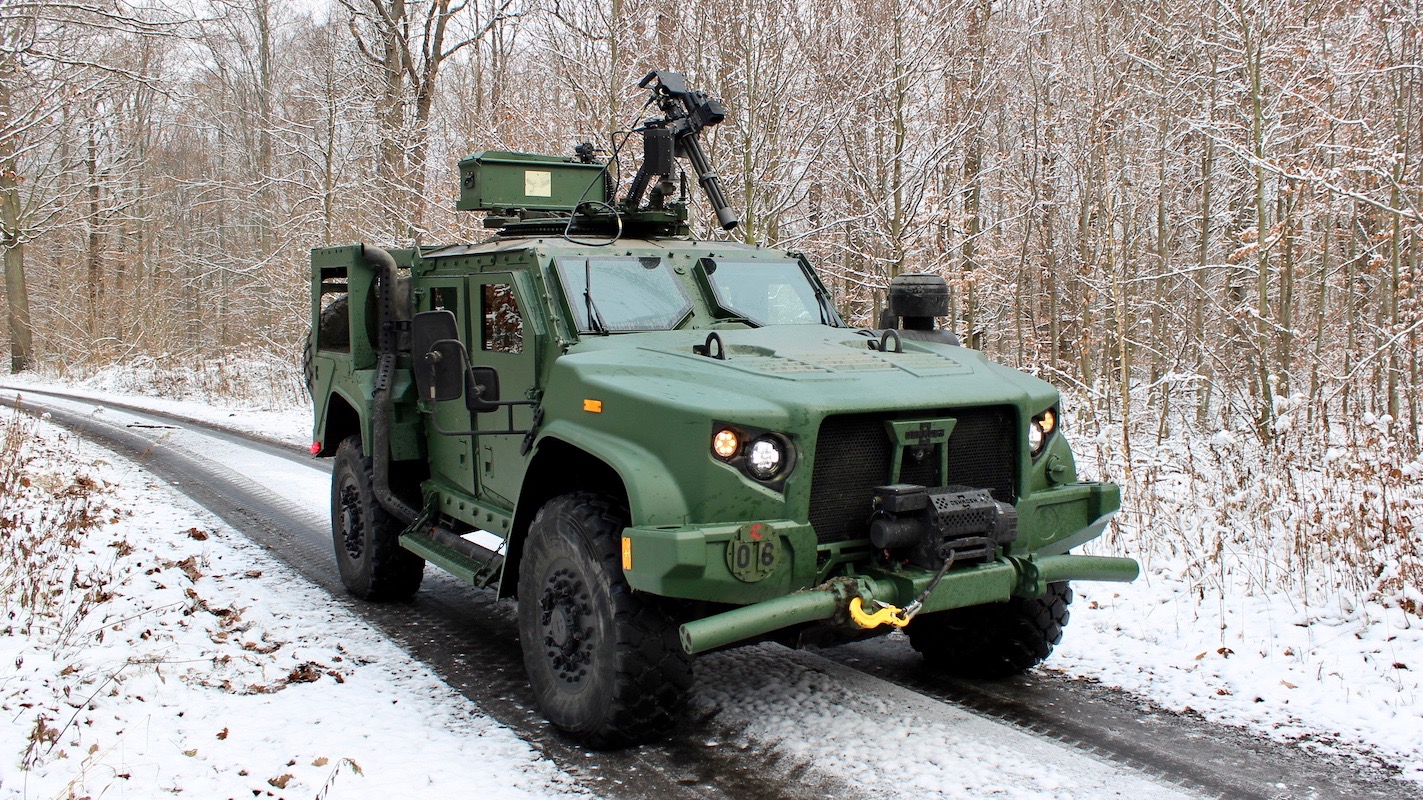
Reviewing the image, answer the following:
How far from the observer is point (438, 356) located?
489cm

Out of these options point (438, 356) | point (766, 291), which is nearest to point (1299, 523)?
point (766, 291)

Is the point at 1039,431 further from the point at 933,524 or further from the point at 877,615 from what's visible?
the point at 877,615

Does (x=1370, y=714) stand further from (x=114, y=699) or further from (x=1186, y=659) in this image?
(x=114, y=699)

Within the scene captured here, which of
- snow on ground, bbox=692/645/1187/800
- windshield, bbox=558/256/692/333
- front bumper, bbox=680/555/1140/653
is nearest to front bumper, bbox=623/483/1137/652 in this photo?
front bumper, bbox=680/555/1140/653

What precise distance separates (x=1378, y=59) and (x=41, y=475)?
493 inches

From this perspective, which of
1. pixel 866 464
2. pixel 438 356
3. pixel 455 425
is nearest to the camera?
pixel 866 464

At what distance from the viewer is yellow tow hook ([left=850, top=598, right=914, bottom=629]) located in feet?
13.3

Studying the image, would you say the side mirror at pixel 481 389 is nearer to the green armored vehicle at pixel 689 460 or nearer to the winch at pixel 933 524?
the green armored vehicle at pixel 689 460

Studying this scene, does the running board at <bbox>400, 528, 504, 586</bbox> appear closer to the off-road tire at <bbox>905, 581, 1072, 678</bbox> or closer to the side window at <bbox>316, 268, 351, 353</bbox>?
the side window at <bbox>316, 268, 351, 353</bbox>

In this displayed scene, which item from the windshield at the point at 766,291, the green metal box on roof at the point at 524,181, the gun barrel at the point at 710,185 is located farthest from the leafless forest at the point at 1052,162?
the green metal box on roof at the point at 524,181

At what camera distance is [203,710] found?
187 inches

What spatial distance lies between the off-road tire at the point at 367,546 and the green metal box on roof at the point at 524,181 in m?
1.75

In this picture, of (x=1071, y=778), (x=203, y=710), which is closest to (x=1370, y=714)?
(x=1071, y=778)

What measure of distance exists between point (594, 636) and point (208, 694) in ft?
5.98
